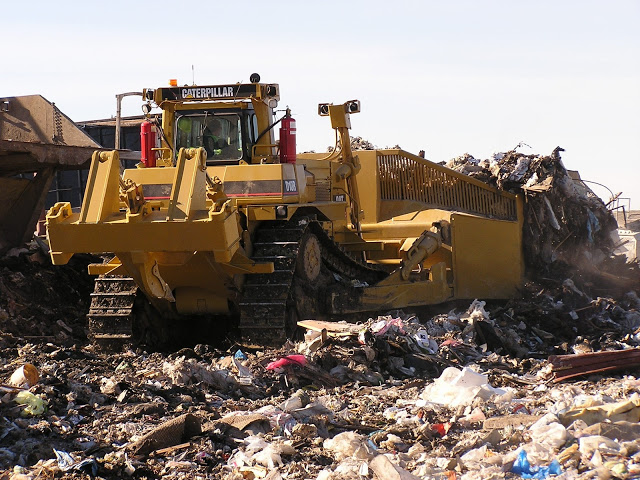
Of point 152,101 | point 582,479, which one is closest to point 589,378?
point 582,479

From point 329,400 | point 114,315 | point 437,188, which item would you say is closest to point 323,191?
point 437,188

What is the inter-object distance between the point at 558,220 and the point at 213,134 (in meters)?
6.41

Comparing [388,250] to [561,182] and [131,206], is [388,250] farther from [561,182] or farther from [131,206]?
[131,206]

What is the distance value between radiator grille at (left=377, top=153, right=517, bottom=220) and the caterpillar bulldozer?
0.12 meters

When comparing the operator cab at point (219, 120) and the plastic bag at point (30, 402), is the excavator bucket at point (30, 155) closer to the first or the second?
the operator cab at point (219, 120)

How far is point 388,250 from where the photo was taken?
38.7ft

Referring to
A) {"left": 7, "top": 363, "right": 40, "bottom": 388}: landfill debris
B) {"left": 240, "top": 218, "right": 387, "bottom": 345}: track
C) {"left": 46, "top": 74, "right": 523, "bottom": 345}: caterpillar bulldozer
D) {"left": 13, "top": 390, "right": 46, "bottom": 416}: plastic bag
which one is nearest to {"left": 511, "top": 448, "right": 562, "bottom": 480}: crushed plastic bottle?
{"left": 13, "top": 390, "right": 46, "bottom": 416}: plastic bag

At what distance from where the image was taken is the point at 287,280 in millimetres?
8727

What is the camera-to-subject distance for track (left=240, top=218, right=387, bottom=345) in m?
8.55

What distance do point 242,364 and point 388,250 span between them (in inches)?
173

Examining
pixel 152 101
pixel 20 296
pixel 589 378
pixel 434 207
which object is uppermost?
pixel 152 101

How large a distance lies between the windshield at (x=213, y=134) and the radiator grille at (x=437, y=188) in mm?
3600

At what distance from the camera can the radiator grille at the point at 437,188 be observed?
12.8 metres

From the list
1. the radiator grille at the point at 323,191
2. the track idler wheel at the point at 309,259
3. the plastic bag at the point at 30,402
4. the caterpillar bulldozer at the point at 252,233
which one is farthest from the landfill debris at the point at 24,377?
the radiator grille at the point at 323,191
